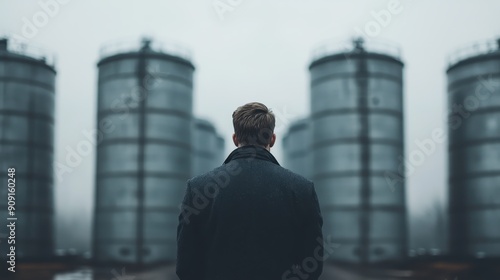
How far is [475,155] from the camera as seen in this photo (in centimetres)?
1834

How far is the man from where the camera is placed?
7.52ft

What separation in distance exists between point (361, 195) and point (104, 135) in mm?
8900

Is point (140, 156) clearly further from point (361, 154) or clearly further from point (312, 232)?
point (312, 232)

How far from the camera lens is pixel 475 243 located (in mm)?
18125

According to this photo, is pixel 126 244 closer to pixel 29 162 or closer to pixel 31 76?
pixel 29 162

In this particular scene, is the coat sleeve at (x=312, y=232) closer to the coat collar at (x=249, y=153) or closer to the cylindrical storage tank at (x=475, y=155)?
the coat collar at (x=249, y=153)

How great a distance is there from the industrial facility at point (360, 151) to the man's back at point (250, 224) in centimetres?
1661

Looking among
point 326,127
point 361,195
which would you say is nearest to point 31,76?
point 326,127

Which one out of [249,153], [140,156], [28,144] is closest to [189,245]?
[249,153]

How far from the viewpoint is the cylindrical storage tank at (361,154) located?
1862 centimetres

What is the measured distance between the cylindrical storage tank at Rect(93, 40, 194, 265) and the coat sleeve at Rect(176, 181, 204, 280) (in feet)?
53.9

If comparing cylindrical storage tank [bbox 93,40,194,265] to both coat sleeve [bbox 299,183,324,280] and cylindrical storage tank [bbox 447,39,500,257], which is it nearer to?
cylindrical storage tank [bbox 447,39,500,257]

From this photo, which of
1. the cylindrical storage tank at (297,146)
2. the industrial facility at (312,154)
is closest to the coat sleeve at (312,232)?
the industrial facility at (312,154)

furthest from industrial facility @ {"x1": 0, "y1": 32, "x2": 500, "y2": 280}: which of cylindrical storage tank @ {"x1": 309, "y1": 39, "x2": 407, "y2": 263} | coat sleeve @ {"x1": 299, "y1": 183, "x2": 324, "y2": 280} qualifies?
coat sleeve @ {"x1": 299, "y1": 183, "x2": 324, "y2": 280}
